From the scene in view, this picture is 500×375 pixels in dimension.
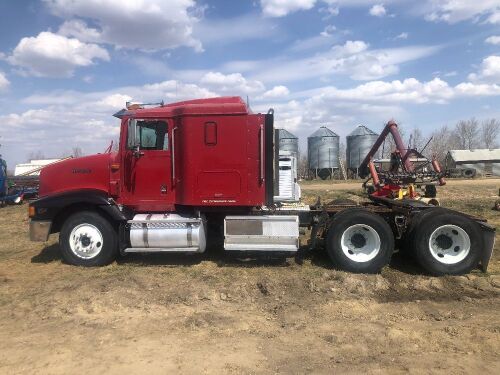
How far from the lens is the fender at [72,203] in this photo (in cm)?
810

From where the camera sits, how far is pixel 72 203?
8.21m

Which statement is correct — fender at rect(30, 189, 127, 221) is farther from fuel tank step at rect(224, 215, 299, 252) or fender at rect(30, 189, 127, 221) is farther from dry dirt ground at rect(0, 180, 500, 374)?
fuel tank step at rect(224, 215, 299, 252)

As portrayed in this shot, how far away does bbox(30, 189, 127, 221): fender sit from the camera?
26.6 feet

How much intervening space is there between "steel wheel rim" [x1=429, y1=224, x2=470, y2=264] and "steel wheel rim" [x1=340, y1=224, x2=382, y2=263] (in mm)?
911

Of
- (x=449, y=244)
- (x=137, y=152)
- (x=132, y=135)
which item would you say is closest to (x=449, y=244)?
(x=449, y=244)

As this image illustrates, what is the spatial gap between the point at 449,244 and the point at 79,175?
6.72 m

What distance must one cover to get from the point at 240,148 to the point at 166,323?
3.38 m

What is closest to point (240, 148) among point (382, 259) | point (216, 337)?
point (382, 259)

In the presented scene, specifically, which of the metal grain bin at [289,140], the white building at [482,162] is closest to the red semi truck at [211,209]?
the metal grain bin at [289,140]

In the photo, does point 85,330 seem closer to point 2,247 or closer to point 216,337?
point 216,337

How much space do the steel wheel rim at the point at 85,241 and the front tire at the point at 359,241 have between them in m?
4.15

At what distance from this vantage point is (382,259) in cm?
757

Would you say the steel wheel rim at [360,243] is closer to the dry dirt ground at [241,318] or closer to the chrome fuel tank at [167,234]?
the dry dirt ground at [241,318]

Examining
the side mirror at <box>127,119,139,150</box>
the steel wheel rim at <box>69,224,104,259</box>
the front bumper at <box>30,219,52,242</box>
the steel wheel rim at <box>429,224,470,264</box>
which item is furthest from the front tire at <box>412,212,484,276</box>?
the front bumper at <box>30,219,52,242</box>
